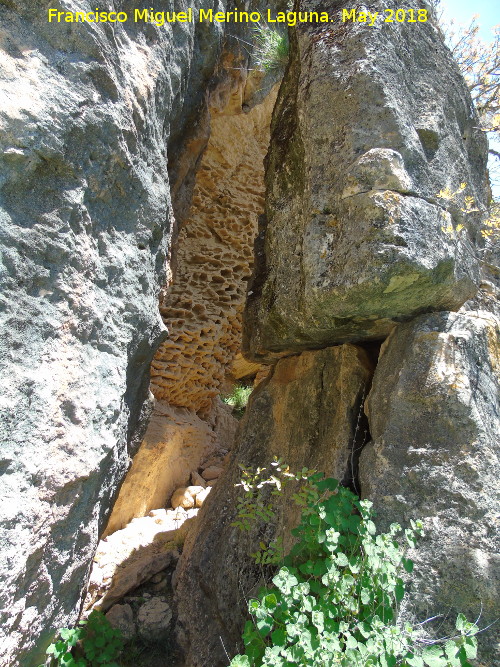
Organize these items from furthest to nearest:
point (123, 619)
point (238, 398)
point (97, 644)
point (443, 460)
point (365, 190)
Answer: point (238, 398)
point (123, 619)
point (97, 644)
point (365, 190)
point (443, 460)

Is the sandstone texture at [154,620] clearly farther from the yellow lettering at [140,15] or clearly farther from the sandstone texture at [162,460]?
the yellow lettering at [140,15]

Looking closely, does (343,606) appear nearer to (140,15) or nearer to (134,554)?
(134,554)

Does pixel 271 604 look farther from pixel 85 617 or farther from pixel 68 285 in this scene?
pixel 85 617

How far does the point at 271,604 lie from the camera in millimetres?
1520

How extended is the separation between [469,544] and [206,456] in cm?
352

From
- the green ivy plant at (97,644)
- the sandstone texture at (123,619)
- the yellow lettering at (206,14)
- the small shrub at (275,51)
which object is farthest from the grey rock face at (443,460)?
the yellow lettering at (206,14)

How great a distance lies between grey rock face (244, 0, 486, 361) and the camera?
76.1 inches

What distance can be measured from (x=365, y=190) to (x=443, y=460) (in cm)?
115

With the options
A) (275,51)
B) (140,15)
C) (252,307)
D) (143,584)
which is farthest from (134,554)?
(275,51)

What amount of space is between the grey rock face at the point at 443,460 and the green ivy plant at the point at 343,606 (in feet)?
0.30

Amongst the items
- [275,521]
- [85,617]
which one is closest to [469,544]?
[275,521]

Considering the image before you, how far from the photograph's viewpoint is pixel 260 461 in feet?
8.86

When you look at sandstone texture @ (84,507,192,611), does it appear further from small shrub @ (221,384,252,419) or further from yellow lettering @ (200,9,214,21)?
yellow lettering @ (200,9,214,21)

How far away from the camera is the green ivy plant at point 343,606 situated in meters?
1.39
